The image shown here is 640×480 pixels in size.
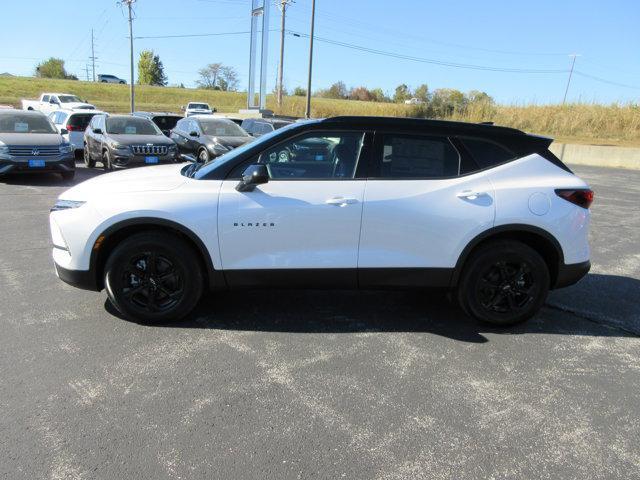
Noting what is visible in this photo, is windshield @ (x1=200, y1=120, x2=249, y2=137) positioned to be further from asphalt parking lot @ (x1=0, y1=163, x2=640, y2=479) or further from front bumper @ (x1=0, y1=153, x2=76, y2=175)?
asphalt parking lot @ (x1=0, y1=163, x2=640, y2=479)

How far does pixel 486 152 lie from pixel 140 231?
2.94m

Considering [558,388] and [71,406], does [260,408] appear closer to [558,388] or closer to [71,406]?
[71,406]

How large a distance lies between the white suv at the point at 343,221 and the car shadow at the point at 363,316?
25 centimetres

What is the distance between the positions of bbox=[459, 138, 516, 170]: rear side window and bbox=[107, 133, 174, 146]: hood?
10185mm

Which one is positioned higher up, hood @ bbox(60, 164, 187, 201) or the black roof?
the black roof

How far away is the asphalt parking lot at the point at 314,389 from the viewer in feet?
8.34

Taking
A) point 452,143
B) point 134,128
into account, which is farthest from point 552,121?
point 452,143

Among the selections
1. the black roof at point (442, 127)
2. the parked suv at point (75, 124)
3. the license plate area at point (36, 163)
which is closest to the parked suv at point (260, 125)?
the parked suv at point (75, 124)

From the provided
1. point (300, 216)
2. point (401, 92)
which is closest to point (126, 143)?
point (300, 216)

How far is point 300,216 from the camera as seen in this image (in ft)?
12.6

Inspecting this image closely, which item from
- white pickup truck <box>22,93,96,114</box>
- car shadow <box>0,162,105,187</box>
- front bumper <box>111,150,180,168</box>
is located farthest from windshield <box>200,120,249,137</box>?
white pickup truck <box>22,93,96,114</box>

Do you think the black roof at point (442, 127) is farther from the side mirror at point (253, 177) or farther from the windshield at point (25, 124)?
the windshield at point (25, 124)

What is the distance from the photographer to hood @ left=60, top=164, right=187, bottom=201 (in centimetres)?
393

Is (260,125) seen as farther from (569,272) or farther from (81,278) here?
(569,272)
